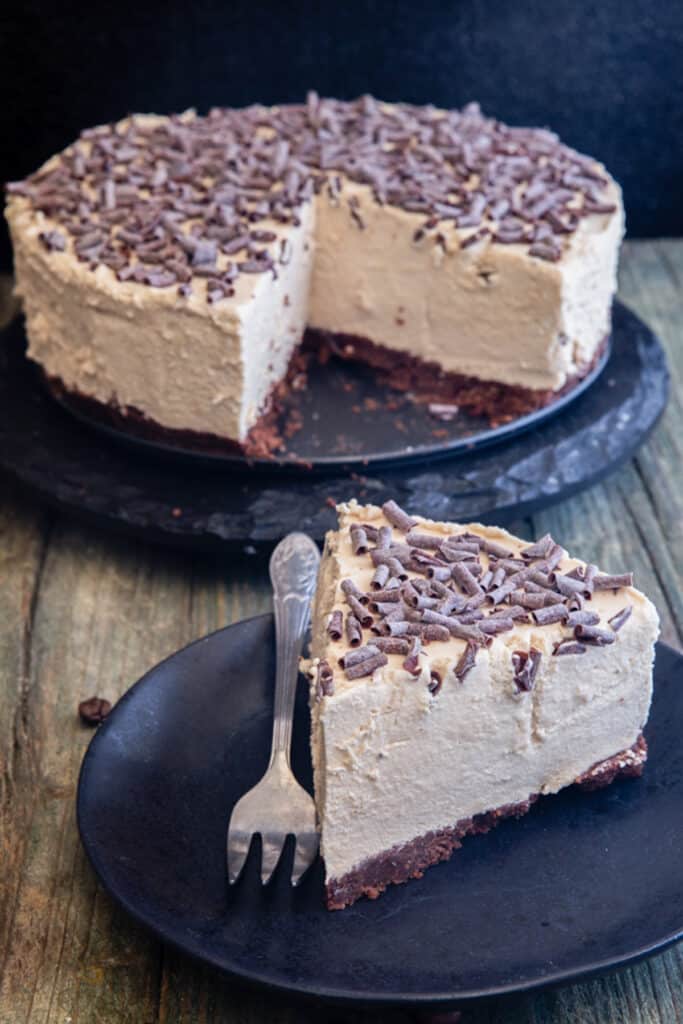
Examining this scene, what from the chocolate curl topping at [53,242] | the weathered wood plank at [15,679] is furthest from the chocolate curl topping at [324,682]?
the chocolate curl topping at [53,242]

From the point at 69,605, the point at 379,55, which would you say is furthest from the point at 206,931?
the point at 379,55

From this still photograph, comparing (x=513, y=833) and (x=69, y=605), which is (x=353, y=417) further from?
(x=513, y=833)

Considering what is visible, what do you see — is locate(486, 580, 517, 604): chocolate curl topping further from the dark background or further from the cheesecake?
the dark background

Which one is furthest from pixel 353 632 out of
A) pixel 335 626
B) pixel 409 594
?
pixel 409 594

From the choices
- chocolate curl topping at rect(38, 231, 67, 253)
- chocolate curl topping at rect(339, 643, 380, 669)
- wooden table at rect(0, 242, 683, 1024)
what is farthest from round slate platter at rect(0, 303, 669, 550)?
chocolate curl topping at rect(339, 643, 380, 669)

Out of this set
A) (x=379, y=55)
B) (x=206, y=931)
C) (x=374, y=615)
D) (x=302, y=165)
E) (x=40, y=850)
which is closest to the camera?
(x=206, y=931)

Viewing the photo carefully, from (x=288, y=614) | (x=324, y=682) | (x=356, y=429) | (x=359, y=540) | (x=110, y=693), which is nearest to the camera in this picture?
(x=324, y=682)

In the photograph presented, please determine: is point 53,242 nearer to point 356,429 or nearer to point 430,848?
point 356,429
